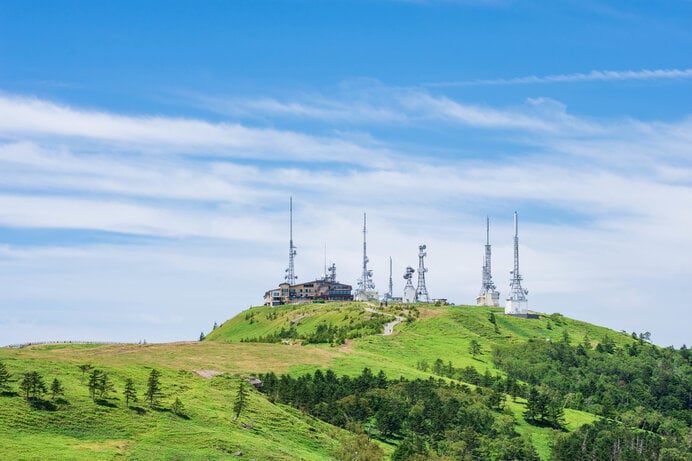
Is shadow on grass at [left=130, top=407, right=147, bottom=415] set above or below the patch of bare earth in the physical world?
below

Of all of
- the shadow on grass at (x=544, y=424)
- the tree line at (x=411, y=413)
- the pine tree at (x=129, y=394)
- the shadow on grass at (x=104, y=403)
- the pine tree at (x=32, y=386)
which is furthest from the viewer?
the shadow on grass at (x=544, y=424)

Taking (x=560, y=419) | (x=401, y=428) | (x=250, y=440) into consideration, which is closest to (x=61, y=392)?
(x=250, y=440)

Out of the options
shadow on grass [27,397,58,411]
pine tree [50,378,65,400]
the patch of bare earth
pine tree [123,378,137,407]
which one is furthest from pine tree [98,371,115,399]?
the patch of bare earth

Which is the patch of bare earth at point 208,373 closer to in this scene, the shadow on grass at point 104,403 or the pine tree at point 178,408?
the pine tree at point 178,408

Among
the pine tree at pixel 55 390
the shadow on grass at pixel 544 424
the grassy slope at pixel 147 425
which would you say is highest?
the pine tree at pixel 55 390

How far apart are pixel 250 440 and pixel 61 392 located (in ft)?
91.5

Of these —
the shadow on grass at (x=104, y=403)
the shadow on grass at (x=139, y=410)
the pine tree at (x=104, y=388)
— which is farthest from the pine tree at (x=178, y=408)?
the pine tree at (x=104, y=388)

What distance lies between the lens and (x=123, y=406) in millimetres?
125312

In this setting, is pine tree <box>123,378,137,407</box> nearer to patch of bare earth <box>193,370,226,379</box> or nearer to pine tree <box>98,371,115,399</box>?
pine tree <box>98,371,115,399</box>

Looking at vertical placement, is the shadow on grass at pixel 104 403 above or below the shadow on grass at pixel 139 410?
above

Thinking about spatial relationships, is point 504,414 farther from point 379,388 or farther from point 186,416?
point 186,416

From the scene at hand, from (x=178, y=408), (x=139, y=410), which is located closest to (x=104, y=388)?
(x=139, y=410)

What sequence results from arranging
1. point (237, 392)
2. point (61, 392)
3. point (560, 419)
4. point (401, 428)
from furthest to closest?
point (560, 419) → point (401, 428) → point (237, 392) → point (61, 392)

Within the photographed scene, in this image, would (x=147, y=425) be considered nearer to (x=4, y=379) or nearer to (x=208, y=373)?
(x=4, y=379)
